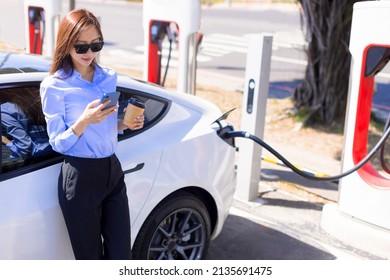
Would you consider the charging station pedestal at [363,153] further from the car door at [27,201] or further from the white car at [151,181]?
the car door at [27,201]

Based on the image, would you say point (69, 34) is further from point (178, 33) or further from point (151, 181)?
point (178, 33)

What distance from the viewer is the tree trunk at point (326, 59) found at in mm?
7243

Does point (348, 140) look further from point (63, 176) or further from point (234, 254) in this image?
point (63, 176)

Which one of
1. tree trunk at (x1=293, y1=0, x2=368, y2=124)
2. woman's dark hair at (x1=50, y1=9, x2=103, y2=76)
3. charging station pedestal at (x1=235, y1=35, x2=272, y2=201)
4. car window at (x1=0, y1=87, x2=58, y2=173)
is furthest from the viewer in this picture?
tree trunk at (x1=293, y1=0, x2=368, y2=124)

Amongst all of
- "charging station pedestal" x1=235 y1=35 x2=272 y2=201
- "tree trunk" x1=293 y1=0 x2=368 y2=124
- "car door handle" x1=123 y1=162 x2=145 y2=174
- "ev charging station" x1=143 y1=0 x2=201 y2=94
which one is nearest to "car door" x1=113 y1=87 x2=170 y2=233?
"car door handle" x1=123 y1=162 x2=145 y2=174

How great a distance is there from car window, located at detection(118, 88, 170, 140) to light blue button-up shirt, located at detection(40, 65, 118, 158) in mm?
467

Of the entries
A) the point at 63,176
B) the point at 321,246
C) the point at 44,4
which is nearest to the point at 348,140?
the point at 321,246

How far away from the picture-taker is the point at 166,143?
134 inches

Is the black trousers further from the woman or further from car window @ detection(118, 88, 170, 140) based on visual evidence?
car window @ detection(118, 88, 170, 140)

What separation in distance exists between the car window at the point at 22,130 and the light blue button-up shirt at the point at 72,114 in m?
0.20


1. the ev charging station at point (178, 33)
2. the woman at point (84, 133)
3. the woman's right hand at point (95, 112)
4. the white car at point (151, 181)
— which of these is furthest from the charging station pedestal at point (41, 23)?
the woman's right hand at point (95, 112)

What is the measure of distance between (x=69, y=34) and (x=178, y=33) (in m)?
2.93

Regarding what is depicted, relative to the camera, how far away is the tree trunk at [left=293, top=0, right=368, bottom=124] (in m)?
7.24

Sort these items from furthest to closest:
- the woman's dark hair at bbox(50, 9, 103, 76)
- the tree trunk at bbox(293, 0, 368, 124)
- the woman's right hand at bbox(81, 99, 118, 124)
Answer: the tree trunk at bbox(293, 0, 368, 124) → the woman's dark hair at bbox(50, 9, 103, 76) → the woman's right hand at bbox(81, 99, 118, 124)
